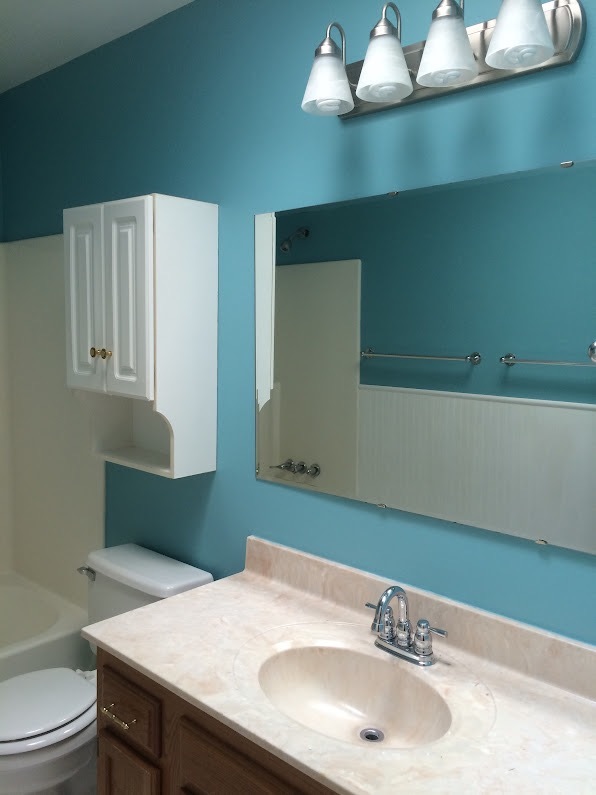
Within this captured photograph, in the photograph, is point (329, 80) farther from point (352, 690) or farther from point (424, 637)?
point (352, 690)

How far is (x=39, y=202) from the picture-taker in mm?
2799

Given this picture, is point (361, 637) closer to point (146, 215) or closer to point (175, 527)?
point (175, 527)

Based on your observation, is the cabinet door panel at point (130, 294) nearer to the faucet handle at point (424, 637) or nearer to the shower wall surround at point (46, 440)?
the shower wall surround at point (46, 440)

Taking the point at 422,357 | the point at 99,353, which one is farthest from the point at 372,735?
the point at 99,353

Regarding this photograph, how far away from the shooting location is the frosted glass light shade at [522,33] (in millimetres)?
1217

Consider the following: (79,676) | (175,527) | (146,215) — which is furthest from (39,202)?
(79,676)

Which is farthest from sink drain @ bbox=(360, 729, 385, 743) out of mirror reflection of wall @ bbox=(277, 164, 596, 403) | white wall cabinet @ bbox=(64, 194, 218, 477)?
white wall cabinet @ bbox=(64, 194, 218, 477)

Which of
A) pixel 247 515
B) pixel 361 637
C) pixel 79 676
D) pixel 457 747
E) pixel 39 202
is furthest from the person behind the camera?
pixel 39 202

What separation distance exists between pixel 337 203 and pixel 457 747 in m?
1.22

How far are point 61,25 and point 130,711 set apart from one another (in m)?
2.09

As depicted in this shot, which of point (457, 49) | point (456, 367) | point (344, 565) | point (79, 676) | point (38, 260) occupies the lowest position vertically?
point (79, 676)

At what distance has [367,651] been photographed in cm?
154

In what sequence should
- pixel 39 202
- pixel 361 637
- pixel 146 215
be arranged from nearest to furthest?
pixel 361 637 < pixel 146 215 < pixel 39 202

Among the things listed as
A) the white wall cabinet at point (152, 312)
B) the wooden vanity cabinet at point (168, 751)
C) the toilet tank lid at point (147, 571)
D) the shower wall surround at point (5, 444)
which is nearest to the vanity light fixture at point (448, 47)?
the white wall cabinet at point (152, 312)
